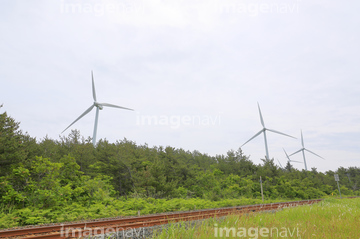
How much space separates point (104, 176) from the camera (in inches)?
1184

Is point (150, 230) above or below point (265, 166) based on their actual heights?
below

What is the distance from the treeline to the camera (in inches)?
724

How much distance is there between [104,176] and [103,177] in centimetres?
128

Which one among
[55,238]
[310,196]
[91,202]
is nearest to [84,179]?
[91,202]

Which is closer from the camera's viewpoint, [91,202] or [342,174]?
[91,202]

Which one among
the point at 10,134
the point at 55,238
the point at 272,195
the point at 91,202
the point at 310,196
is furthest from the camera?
the point at 310,196

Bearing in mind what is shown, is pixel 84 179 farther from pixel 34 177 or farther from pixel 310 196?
pixel 310 196

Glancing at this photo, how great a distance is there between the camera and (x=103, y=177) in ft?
102

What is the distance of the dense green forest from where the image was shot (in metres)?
18.3

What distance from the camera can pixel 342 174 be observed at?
90.2m

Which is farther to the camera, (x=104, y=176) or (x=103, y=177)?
(x=103, y=177)

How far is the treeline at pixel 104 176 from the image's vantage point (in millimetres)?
18391

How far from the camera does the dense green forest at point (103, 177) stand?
18.3 metres

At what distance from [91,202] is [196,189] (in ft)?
64.7
